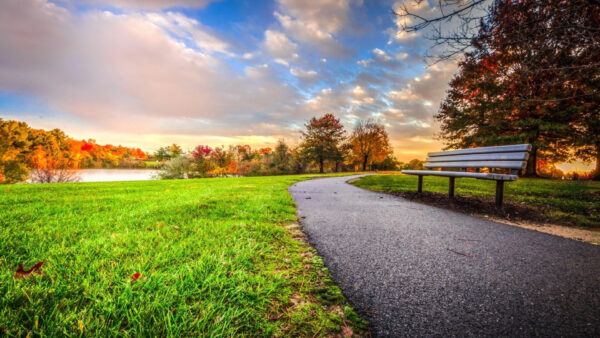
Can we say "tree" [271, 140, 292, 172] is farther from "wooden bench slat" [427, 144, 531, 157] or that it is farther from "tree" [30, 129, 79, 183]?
"wooden bench slat" [427, 144, 531, 157]

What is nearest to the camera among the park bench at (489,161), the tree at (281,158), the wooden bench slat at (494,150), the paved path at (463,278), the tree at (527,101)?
the paved path at (463,278)

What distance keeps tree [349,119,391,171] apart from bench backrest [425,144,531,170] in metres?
29.7

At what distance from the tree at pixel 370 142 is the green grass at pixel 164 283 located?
35262mm

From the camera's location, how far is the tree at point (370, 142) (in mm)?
35406

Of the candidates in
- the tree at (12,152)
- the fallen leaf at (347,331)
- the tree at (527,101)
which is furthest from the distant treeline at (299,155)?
the fallen leaf at (347,331)

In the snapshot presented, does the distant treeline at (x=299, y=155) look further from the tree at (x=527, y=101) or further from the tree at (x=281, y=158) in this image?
the tree at (x=527, y=101)

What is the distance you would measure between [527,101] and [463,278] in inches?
255

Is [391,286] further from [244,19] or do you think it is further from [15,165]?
[15,165]

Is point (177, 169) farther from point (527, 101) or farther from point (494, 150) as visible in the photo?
point (527, 101)

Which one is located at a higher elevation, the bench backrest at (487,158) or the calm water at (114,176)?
the bench backrest at (487,158)

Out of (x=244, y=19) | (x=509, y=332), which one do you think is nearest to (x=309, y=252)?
(x=509, y=332)

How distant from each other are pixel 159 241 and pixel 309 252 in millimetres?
1507

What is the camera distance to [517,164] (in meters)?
3.94

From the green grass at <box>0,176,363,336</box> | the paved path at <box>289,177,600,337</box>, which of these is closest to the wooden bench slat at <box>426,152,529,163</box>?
the paved path at <box>289,177,600,337</box>
